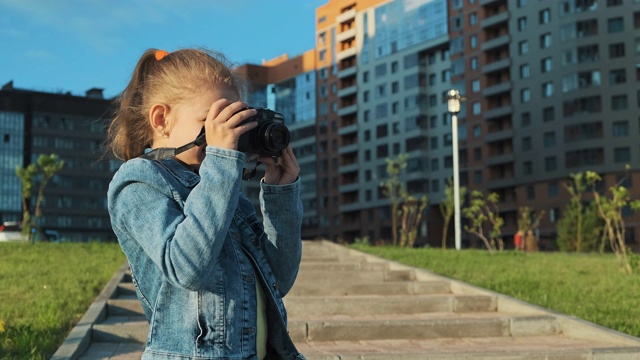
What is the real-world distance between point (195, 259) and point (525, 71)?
70805 mm

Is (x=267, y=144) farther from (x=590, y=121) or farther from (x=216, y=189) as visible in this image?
(x=590, y=121)

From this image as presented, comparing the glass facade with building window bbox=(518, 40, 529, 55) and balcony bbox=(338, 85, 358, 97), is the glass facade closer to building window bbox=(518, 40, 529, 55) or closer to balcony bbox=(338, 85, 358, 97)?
balcony bbox=(338, 85, 358, 97)

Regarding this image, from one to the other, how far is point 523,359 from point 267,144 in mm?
4480

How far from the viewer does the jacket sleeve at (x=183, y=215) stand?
175cm

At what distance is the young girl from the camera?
1.79 m

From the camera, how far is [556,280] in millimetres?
10211

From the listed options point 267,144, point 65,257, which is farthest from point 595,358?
point 65,257

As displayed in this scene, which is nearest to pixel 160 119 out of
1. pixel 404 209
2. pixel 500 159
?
pixel 404 209

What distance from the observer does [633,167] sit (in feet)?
203

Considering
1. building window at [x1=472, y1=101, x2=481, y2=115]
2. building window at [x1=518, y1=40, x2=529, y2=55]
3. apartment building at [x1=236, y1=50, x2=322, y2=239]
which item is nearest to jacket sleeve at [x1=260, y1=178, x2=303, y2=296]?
building window at [x1=518, y1=40, x2=529, y2=55]

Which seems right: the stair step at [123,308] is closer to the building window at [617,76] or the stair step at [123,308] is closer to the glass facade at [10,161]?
the building window at [617,76]

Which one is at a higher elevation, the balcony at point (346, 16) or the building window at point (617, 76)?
the balcony at point (346, 16)

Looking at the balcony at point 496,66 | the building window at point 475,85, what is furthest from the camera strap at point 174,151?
the building window at point 475,85

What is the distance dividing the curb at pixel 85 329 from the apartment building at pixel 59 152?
317 feet
